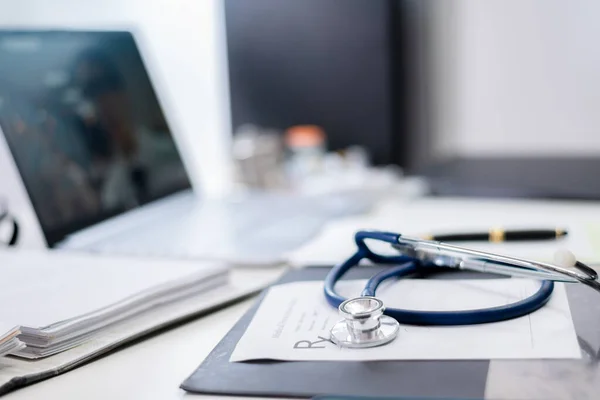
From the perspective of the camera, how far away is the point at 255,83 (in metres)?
1.75

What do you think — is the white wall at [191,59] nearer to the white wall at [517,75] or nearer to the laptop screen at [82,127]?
the laptop screen at [82,127]

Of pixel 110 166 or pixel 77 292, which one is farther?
pixel 110 166

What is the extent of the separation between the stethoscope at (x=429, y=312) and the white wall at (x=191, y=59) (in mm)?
844

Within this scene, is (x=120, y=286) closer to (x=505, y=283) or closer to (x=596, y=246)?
(x=505, y=283)

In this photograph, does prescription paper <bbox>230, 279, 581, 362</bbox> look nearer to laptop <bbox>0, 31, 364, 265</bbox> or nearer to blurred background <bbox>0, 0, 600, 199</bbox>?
laptop <bbox>0, 31, 364, 265</bbox>

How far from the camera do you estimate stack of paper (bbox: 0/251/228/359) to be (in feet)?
1.86

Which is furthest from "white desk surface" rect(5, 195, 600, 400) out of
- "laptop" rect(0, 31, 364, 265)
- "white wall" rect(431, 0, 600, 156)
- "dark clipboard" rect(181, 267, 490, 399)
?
"white wall" rect(431, 0, 600, 156)

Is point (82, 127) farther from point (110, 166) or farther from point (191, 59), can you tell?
point (191, 59)

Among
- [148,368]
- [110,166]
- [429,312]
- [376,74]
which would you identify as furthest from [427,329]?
[376,74]

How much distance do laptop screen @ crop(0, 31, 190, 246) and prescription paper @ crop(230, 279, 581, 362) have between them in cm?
31

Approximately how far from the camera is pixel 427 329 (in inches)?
21.3

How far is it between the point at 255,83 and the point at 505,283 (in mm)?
1208

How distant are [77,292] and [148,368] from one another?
0.13 m

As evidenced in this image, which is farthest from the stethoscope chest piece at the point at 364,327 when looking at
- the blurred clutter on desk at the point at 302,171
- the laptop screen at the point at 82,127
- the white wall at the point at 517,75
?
A: the white wall at the point at 517,75
